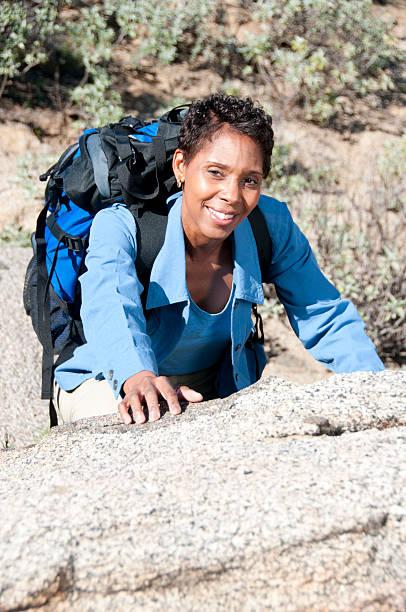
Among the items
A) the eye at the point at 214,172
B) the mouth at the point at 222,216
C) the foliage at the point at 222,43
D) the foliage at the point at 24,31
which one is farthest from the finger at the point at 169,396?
the foliage at the point at 24,31

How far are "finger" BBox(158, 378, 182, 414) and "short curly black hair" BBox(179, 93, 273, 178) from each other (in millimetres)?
906

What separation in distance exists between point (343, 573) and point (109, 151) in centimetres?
179

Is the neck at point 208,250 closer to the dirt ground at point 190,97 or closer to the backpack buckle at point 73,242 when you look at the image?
the backpack buckle at point 73,242

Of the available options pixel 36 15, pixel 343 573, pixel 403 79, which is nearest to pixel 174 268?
pixel 343 573

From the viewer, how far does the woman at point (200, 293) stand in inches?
84.8

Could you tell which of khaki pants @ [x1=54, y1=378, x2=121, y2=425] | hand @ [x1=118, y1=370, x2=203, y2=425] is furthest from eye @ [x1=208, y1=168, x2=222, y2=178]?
khaki pants @ [x1=54, y1=378, x2=121, y2=425]

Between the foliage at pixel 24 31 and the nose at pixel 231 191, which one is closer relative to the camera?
the nose at pixel 231 191

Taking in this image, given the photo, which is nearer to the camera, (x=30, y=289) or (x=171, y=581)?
(x=171, y=581)

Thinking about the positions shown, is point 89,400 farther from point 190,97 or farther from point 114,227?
point 190,97

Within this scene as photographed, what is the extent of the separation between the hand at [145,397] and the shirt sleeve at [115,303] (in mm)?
50

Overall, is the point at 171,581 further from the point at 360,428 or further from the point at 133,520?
the point at 360,428

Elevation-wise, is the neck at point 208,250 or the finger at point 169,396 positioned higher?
the neck at point 208,250

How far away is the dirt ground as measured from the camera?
5.52 metres

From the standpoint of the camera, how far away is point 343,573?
1.32 metres
